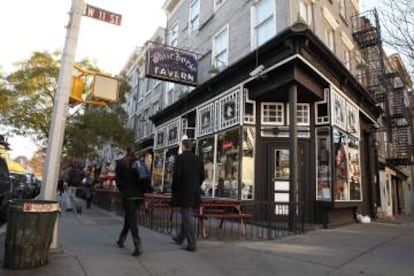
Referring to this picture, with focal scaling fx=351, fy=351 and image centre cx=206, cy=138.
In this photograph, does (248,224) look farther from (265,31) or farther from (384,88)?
(384,88)

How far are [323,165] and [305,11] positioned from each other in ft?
18.3

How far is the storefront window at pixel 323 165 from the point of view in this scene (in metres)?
10.9

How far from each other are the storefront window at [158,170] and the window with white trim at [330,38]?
979cm

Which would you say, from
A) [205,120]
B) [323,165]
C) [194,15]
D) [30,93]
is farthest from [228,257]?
[30,93]

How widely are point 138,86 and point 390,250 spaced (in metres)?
27.5

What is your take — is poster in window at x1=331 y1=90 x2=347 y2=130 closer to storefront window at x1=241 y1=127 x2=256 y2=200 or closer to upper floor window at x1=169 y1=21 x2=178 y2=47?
storefront window at x1=241 y1=127 x2=256 y2=200

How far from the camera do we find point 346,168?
12.0 metres

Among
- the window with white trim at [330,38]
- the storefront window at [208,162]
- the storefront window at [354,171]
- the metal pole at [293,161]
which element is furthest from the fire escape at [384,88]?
the storefront window at [208,162]

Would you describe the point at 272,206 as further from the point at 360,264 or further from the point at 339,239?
the point at 360,264

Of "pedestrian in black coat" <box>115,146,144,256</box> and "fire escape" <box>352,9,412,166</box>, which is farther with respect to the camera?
"fire escape" <box>352,9,412,166</box>

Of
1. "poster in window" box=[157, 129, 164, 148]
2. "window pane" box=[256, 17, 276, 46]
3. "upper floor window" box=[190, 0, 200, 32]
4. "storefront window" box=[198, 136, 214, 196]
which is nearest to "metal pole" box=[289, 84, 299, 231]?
"window pane" box=[256, 17, 276, 46]

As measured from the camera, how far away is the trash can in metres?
4.87

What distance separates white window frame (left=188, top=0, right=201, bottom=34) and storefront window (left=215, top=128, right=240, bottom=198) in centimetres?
783

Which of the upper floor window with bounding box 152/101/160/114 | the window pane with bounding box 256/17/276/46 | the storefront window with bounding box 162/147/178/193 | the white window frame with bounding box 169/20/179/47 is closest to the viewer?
the window pane with bounding box 256/17/276/46
